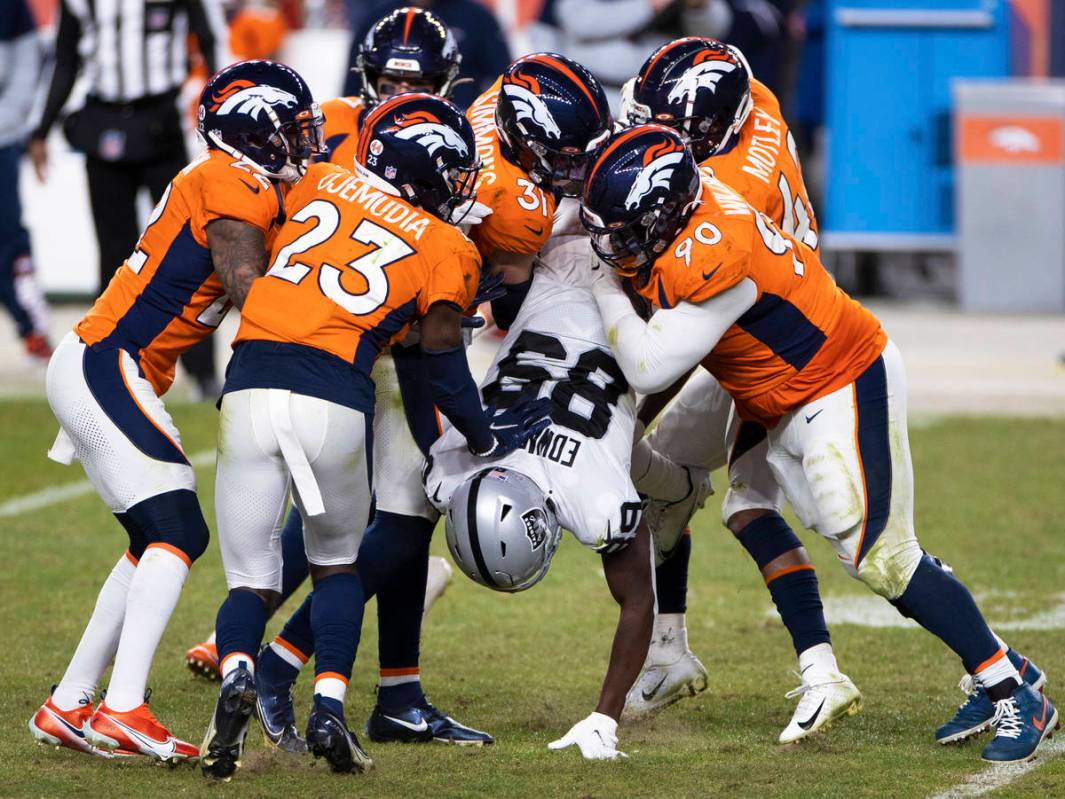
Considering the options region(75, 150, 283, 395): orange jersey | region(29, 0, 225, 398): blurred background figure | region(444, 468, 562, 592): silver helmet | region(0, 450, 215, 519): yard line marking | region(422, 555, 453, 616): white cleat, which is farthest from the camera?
region(29, 0, 225, 398): blurred background figure

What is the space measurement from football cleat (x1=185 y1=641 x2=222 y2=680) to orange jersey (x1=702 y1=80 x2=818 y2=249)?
1.94 m

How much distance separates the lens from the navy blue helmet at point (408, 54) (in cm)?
506

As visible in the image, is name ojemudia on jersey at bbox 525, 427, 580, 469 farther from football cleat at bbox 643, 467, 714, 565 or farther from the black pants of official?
the black pants of official

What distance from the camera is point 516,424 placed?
14.1 feet

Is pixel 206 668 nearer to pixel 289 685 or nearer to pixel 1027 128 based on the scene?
pixel 289 685

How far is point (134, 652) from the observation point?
402 centimetres

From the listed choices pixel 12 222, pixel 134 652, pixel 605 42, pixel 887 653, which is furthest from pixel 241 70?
pixel 605 42

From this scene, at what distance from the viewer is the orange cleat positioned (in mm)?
4124

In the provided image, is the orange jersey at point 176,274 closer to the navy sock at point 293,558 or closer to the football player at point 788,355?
the navy sock at point 293,558

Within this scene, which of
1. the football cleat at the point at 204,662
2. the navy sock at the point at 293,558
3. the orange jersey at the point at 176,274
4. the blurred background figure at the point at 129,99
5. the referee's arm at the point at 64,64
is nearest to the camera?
the orange jersey at the point at 176,274

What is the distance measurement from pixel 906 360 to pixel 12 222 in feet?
17.7

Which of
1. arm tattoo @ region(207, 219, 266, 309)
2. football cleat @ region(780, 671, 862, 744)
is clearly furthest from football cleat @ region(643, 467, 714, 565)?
arm tattoo @ region(207, 219, 266, 309)

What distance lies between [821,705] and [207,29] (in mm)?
5434

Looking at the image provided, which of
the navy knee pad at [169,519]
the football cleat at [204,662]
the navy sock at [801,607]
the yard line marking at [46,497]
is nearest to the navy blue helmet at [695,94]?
the navy sock at [801,607]
